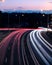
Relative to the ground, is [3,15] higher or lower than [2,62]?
higher

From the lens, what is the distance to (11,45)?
462 centimetres

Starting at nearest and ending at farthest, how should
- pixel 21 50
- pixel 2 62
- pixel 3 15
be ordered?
pixel 2 62, pixel 21 50, pixel 3 15

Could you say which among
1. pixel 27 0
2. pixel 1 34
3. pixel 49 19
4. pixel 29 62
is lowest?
pixel 29 62

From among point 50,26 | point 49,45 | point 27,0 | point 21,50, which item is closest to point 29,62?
point 21,50

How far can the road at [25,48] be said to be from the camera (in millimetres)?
4238

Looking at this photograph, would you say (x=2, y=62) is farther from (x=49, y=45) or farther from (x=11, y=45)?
(x=49, y=45)

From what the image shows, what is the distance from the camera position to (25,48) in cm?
466

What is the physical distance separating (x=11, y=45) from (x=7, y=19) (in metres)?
0.74

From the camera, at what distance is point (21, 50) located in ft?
15.0

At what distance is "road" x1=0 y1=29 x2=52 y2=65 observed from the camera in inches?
167

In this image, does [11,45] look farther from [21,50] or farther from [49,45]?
[49,45]

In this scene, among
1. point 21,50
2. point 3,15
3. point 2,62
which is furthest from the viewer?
point 3,15

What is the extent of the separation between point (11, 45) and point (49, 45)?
0.97 m

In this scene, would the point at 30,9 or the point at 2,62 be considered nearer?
the point at 2,62
